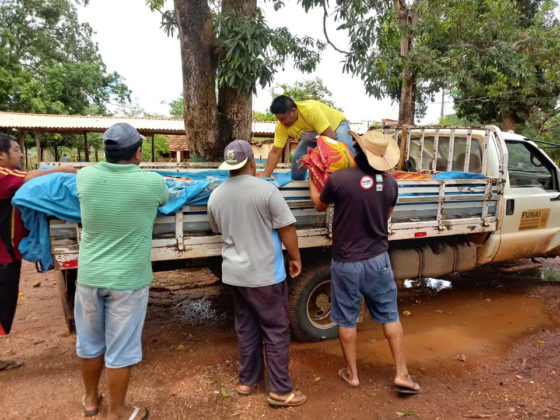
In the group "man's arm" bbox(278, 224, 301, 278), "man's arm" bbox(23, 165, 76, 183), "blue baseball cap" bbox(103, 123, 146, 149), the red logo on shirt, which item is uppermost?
"blue baseball cap" bbox(103, 123, 146, 149)

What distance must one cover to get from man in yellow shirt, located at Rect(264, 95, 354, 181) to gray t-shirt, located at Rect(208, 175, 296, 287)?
1.28 meters

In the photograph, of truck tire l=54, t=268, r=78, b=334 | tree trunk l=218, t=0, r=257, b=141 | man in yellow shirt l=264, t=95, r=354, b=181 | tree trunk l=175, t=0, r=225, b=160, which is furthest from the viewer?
tree trunk l=218, t=0, r=257, b=141

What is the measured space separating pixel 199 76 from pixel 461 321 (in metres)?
4.27

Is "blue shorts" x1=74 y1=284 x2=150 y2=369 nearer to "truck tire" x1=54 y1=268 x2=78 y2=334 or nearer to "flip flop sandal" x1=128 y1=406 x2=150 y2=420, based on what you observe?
"flip flop sandal" x1=128 y1=406 x2=150 y2=420

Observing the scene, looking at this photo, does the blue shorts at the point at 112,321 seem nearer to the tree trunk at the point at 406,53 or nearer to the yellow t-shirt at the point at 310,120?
the yellow t-shirt at the point at 310,120

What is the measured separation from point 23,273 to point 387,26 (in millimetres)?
6165

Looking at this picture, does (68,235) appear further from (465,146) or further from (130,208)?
(465,146)

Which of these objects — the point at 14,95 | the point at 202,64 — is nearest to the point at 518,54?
the point at 202,64

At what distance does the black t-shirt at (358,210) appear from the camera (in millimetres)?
2701

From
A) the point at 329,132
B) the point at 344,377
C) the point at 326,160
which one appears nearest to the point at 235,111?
the point at 329,132

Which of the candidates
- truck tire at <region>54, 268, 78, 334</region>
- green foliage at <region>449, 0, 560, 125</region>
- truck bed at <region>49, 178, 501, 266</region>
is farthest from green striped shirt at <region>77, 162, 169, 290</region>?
green foliage at <region>449, 0, 560, 125</region>

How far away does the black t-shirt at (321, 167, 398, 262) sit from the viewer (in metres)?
2.70

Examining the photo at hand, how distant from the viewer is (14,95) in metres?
17.8

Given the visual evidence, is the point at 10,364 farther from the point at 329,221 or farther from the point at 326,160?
the point at 326,160
